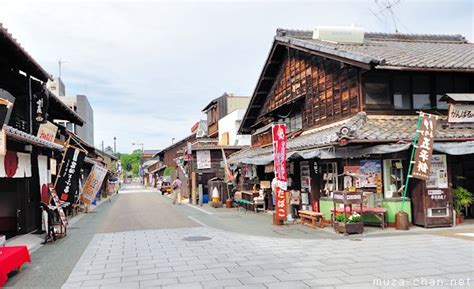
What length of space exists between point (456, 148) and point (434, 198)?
1.74 metres

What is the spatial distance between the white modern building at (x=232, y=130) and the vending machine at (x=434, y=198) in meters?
21.1

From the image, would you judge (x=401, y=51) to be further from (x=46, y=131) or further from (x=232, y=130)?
(x=232, y=130)

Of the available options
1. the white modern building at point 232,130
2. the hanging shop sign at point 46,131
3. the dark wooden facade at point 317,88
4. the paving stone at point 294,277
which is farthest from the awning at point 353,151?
the white modern building at point 232,130

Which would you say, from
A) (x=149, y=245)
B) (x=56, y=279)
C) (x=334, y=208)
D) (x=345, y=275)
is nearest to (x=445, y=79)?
(x=334, y=208)

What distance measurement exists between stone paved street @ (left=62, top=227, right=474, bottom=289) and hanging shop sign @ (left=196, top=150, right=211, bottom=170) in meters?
17.2

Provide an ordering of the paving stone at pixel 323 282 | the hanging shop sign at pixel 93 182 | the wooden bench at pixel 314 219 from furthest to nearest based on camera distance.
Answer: the hanging shop sign at pixel 93 182 → the wooden bench at pixel 314 219 → the paving stone at pixel 323 282

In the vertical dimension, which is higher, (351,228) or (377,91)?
(377,91)

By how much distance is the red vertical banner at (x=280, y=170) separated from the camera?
47.9 feet

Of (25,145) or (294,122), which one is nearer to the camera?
(25,145)

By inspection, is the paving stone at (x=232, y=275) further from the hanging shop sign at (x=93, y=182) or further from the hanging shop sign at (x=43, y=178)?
the hanging shop sign at (x=93, y=182)

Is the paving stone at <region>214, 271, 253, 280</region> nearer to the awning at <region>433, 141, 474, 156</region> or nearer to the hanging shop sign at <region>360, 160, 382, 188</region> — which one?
the hanging shop sign at <region>360, 160, 382, 188</region>

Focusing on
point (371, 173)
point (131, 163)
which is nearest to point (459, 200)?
point (371, 173)

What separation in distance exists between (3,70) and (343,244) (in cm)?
1221

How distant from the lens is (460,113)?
526 inches
